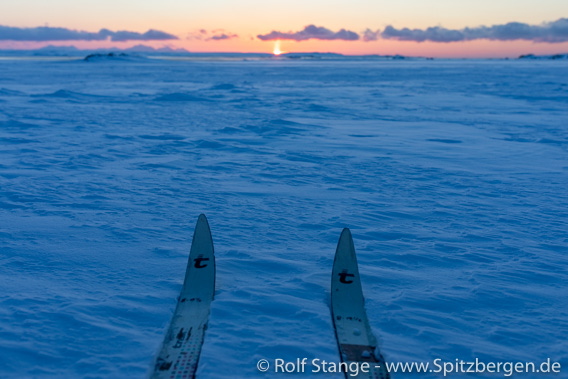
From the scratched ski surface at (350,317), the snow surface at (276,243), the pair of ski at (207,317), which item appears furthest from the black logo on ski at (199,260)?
the scratched ski surface at (350,317)

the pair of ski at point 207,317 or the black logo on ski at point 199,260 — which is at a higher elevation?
the black logo on ski at point 199,260

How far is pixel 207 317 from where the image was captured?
3.24m

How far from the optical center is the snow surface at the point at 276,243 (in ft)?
9.84

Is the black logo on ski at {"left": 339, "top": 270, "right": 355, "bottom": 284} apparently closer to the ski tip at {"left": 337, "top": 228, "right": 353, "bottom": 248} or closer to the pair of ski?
the pair of ski

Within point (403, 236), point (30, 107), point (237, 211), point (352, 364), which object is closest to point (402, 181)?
point (403, 236)

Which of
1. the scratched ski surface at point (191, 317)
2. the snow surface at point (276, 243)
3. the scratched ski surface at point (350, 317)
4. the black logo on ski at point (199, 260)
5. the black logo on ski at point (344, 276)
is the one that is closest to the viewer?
the scratched ski surface at point (191, 317)

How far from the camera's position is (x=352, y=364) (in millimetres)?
2812

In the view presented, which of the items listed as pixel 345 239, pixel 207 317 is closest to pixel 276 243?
pixel 345 239

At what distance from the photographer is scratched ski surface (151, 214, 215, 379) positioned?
108 inches

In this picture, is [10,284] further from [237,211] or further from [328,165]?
[328,165]

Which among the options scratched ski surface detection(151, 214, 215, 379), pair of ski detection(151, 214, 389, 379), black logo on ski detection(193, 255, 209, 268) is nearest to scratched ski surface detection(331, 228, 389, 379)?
pair of ski detection(151, 214, 389, 379)

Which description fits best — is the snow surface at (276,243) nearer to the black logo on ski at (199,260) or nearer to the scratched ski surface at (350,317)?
the scratched ski surface at (350,317)

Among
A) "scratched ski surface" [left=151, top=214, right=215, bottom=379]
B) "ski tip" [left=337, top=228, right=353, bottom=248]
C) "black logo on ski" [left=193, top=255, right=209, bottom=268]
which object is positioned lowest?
"scratched ski surface" [left=151, top=214, right=215, bottom=379]

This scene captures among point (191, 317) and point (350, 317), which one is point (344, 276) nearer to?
point (350, 317)
